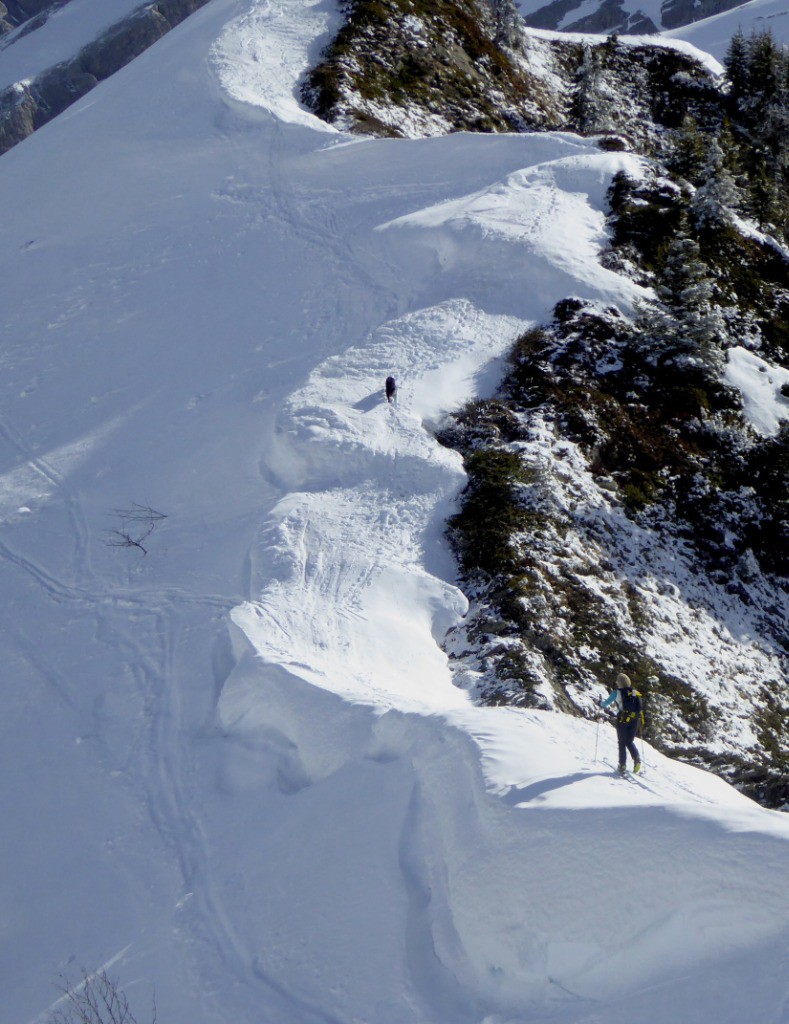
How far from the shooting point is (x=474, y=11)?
154 ft

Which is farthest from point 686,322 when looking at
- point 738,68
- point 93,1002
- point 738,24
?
point 738,24

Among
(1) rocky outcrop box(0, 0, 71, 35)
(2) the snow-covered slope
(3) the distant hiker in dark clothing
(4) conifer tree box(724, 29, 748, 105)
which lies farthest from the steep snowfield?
(1) rocky outcrop box(0, 0, 71, 35)

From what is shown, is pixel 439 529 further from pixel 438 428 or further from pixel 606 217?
pixel 606 217

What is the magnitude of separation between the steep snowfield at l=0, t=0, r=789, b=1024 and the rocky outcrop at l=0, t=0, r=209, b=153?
79919 millimetres

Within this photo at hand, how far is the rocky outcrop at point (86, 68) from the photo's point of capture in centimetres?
10050

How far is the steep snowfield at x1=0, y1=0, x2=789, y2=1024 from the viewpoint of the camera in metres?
9.12

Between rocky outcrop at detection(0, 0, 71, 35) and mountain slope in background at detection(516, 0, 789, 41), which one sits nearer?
mountain slope in background at detection(516, 0, 789, 41)

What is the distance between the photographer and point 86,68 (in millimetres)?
107062

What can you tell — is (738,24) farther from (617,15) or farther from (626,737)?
(626,737)

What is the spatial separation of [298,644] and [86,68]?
11465 cm

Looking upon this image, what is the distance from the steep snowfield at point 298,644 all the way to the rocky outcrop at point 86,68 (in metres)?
79.9

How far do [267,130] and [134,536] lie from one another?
68.9 ft

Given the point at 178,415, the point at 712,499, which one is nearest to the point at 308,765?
the point at 178,415

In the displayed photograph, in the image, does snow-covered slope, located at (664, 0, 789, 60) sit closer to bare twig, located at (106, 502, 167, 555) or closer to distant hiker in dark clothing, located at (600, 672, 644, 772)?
bare twig, located at (106, 502, 167, 555)
